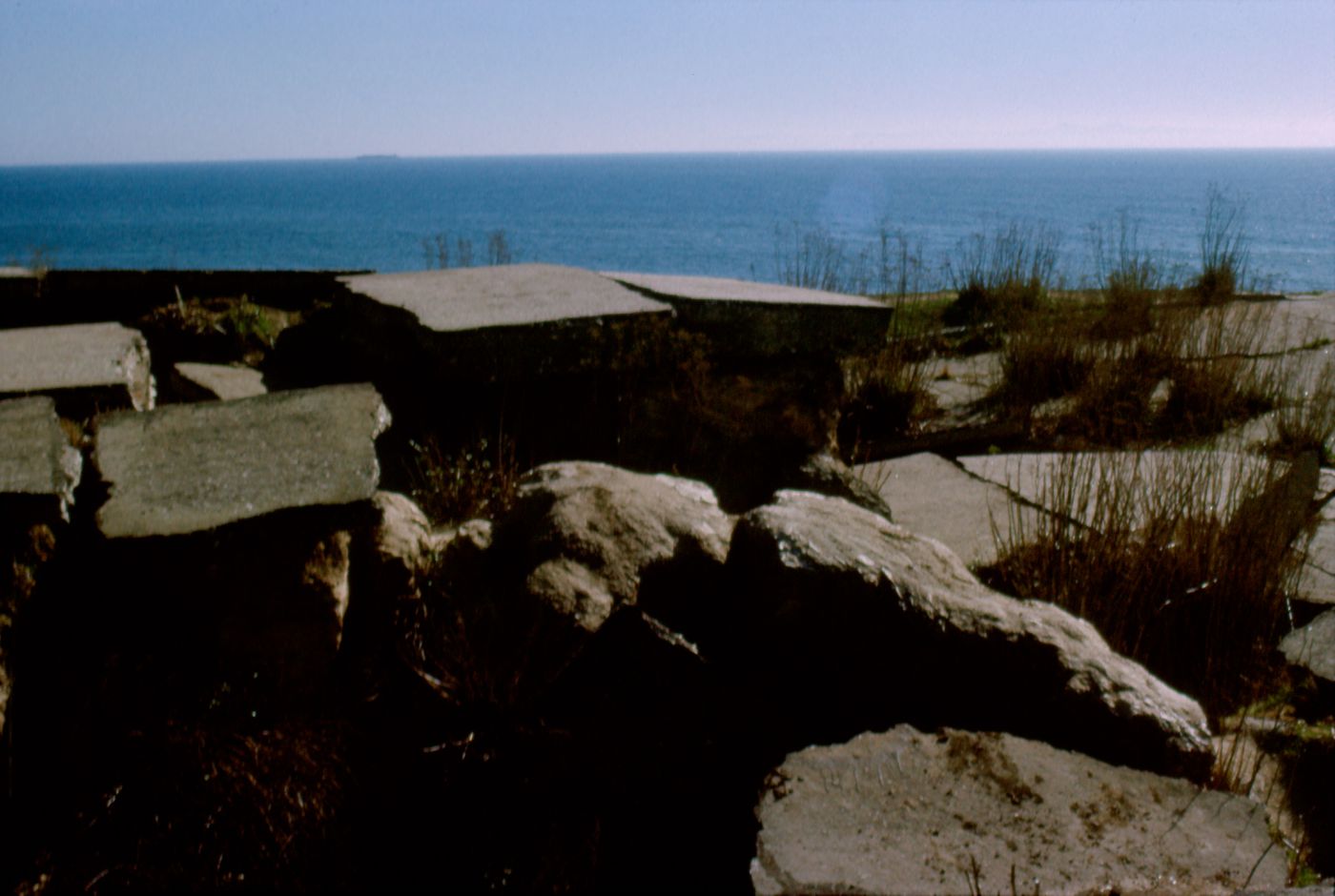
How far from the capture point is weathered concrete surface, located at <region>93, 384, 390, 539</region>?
96.5 inches

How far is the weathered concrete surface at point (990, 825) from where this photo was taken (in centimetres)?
170

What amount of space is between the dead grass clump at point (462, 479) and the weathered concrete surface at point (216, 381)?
0.62 m

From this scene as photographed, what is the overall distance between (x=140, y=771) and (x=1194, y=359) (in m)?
5.72

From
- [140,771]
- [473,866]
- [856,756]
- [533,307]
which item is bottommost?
[473,866]

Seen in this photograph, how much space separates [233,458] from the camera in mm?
2645

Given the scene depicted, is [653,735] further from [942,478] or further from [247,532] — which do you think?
[942,478]

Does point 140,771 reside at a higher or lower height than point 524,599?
lower

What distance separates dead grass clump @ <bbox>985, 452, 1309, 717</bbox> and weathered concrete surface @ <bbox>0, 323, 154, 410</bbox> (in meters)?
2.84

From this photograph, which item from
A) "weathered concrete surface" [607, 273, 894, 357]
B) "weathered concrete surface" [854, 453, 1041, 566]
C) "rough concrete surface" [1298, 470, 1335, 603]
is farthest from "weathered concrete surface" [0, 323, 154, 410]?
"rough concrete surface" [1298, 470, 1335, 603]

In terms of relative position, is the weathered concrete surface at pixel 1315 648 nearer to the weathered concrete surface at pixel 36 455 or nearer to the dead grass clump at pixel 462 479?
the dead grass clump at pixel 462 479

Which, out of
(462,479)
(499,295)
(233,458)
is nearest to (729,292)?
(499,295)

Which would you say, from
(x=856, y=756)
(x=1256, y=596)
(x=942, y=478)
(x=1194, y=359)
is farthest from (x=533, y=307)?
(x=1194, y=359)

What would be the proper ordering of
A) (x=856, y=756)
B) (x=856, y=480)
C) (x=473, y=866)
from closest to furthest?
(x=856, y=756) < (x=473, y=866) < (x=856, y=480)

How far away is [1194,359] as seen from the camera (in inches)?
238
